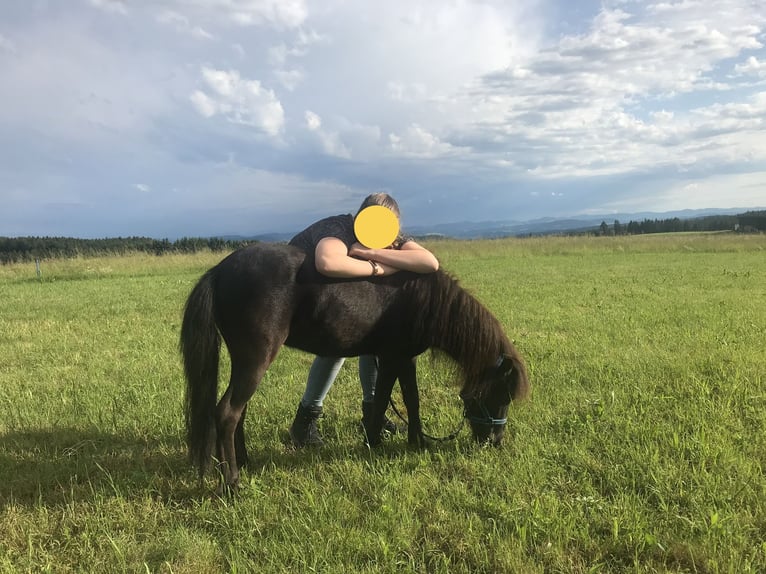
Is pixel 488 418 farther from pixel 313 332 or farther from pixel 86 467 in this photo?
pixel 86 467

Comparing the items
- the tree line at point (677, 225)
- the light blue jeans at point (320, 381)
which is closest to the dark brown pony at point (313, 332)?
the light blue jeans at point (320, 381)

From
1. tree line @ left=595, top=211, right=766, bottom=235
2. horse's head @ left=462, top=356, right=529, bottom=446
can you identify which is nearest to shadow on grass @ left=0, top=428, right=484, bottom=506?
horse's head @ left=462, top=356, right=529, bottom=446

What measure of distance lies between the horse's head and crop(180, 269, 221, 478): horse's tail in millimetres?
1783

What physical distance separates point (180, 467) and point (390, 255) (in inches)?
83.5

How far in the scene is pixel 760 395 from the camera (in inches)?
161

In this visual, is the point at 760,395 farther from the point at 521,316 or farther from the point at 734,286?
the point at 734,286

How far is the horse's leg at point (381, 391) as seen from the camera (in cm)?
348

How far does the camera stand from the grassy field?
7.86 feet

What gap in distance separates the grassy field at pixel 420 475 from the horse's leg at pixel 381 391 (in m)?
0.19

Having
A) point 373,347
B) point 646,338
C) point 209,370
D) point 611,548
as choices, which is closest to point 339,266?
point 373,347

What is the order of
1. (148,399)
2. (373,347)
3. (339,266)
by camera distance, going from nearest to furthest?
(339,266)
(373,347)
(148,399)

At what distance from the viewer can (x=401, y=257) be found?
3.17m

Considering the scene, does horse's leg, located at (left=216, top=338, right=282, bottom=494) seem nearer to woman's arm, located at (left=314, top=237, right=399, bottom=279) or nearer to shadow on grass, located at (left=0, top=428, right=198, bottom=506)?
shadow on grass, located at (left=0, top=428, right=198, bottom=506)

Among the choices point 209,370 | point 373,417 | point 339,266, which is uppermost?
point 339,266
